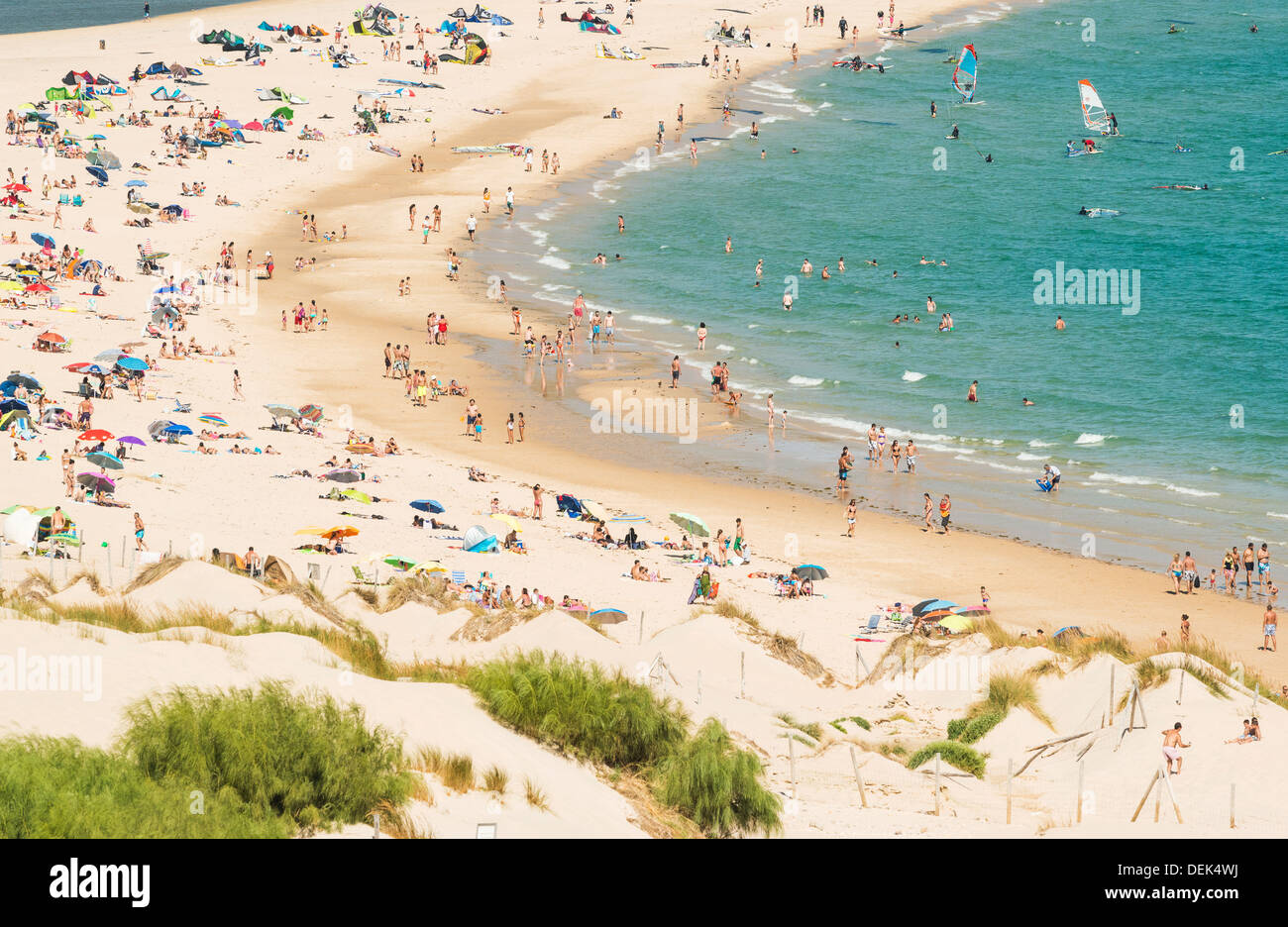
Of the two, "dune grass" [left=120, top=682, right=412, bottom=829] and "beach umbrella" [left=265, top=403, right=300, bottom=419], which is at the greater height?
"dune grass" [left=120, top=682, right=412, bottom=829]

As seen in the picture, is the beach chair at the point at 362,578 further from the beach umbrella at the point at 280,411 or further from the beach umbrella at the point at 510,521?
the beach umbrella at the point at 280,411

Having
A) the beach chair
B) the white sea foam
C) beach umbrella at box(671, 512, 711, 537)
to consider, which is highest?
the beach chair

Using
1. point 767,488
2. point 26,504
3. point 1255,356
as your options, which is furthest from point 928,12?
point 26,504

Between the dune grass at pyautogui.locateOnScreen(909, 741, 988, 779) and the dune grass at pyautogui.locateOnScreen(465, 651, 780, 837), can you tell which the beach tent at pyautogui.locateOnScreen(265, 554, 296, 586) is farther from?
the dune grass at pyautogui.locateOnScreen(909, 741, 988, 779)

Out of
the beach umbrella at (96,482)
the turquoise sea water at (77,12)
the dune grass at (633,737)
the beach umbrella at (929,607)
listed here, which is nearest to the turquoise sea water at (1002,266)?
the beach umbrella at (929,607)

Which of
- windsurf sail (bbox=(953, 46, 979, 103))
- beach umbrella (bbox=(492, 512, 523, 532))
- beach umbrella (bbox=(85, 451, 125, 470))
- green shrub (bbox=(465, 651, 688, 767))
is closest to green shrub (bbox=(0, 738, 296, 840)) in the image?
green shrub (bbox=(465, 651, 688, 767))

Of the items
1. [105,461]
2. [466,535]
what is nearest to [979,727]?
[466,535]
